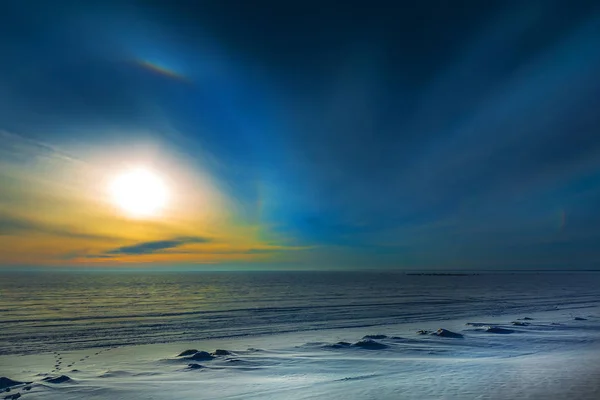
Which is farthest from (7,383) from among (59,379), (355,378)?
(355,378)

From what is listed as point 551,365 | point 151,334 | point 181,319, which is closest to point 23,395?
point 151,334

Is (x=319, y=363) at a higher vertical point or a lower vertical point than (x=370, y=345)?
lower

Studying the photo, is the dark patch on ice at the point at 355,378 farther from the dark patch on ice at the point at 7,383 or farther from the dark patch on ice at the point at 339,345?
the dark patch on ice at the point at 7,383

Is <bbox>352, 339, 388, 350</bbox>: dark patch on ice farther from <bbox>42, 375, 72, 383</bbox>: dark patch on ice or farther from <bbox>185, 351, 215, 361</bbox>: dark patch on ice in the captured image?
<bbox>42, 375, 72, 383</bbox>: dark patch on ice

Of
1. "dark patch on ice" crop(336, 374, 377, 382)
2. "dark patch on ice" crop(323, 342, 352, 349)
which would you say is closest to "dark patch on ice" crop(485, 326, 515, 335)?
"dark patch on ice" crop(323, 342, 352, 349)

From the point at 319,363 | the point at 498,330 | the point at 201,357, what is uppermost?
the point at 498,330

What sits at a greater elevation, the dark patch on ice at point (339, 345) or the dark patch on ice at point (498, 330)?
the dark patch on ice at point (498, 330)

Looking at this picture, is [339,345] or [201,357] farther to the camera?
[339,345]

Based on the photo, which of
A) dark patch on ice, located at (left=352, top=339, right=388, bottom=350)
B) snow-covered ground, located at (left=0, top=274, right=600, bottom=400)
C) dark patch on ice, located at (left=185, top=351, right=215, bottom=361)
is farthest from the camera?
dark patch on ice, located at (left=352, top=339, right=388, bottom=350)

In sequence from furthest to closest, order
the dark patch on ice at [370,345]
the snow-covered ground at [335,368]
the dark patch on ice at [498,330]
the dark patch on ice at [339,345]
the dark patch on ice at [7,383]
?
1. the dark patch on ice at [498,330]
2. the dark patch on ice at [339,345]
3. the dark patch on ice at [370,345]
4. the dark patch on ice at [7,383]
5. the snow-covered ground at [335,368]

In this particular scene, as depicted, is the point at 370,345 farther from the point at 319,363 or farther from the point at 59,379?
the point at 59,379

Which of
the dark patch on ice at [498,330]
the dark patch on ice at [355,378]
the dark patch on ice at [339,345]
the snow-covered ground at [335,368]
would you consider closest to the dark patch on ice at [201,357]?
the snow-covered ground at [335,368]

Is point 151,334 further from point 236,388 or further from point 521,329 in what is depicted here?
point 521,329

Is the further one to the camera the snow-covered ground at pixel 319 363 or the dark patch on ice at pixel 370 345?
the dark patch on ice at pixel 370 345
